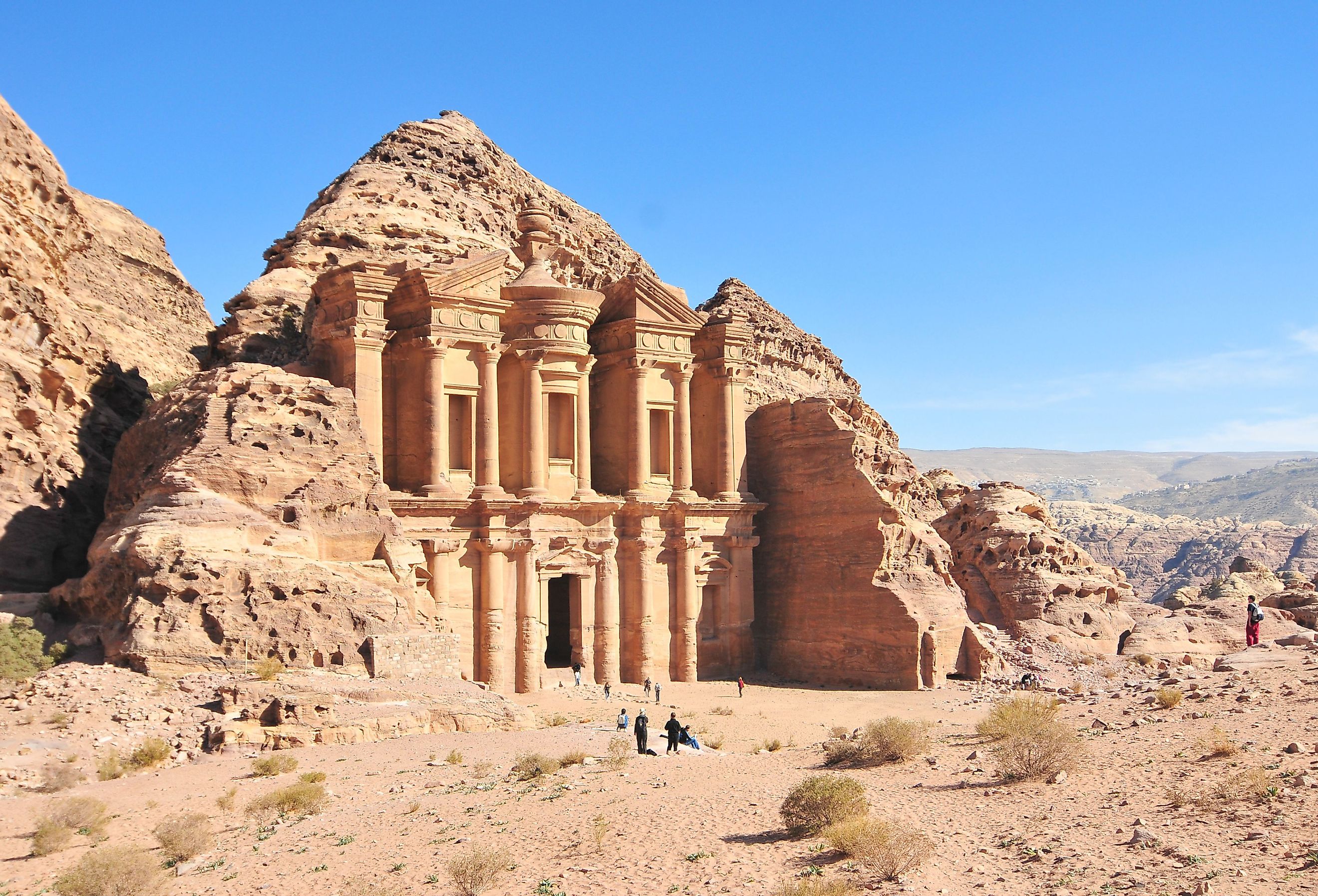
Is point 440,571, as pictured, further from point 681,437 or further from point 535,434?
point 681,437

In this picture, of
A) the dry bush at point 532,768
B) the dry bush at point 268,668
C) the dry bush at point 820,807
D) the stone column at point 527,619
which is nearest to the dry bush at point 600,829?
the dry bush at point 820,807

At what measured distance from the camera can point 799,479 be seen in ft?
115

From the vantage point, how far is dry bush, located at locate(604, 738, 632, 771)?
1797 centimetres

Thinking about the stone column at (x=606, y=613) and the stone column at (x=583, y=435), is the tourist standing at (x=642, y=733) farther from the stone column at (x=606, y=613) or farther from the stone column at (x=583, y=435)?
the stone column at (x=583, y=435)

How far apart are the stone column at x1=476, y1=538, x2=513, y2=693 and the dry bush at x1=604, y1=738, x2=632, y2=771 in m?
9.43

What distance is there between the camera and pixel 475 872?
11.8 m

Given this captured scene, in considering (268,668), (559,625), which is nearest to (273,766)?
(268,668)

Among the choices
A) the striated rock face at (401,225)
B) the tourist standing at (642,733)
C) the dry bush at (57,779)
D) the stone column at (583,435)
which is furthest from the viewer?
the stone column at (583,435)

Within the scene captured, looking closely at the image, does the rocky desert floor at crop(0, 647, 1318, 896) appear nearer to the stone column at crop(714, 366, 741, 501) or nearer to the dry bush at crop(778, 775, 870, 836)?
the dry bush at crop(778, 775, 870, 836)

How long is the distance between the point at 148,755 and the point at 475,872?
21.6ft

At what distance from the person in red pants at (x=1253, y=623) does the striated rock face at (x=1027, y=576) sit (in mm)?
3593

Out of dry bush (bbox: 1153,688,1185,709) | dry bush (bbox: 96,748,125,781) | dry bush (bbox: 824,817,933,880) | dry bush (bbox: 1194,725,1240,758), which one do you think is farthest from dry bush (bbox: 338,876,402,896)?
dry bush (bbox: 1153,688,1185,709)

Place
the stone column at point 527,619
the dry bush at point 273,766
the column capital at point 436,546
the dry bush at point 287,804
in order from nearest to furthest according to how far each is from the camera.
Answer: the dry bush at point 287,804, the dry bush at point 273,766, the column capital at point 436,546, the stone column at point 527,619

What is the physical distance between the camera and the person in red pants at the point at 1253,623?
32.5 m
